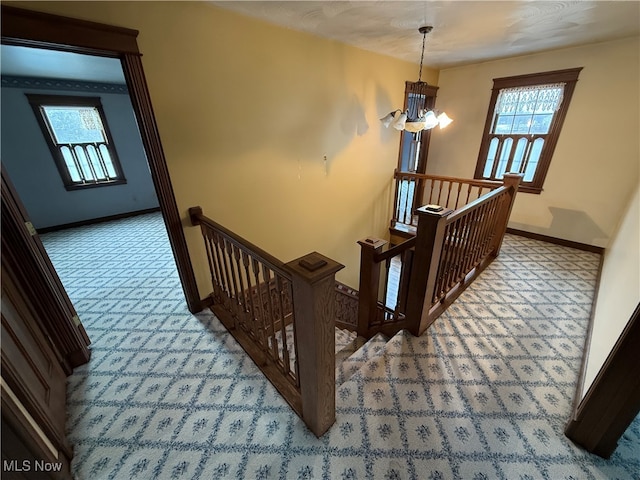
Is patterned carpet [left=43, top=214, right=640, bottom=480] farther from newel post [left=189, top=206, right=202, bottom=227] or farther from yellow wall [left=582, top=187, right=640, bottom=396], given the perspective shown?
newel post [left=189, top=206, right=202, bottom=227]

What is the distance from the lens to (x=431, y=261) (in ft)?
5.62

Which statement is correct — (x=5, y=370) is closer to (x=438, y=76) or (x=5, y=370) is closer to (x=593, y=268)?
(x=593, y=268)

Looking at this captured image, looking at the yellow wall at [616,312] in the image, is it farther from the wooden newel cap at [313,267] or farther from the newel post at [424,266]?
the wooden newel cap at [313,267]

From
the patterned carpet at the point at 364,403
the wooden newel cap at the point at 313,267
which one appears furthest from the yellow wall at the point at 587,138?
the wooden newel cap at the point at 313,267

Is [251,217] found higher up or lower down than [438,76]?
lower down

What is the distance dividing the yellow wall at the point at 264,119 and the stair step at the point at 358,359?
137 cm

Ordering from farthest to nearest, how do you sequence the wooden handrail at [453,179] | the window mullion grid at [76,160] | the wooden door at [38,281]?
the window mullion grid at [76,160]
the wooden handrail at [453,179]
the wooden door at [38,281]

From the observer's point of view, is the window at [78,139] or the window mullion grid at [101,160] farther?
the window mullion grid at [101,160]

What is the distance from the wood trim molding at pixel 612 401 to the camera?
1.01 metres

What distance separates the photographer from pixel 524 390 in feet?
5.04

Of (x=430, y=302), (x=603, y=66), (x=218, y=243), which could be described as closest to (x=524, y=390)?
(x=430, y=302)

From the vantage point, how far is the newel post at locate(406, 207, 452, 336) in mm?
1641

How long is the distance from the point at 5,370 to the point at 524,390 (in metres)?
2.55

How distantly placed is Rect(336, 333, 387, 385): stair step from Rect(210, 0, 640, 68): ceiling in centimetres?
262
